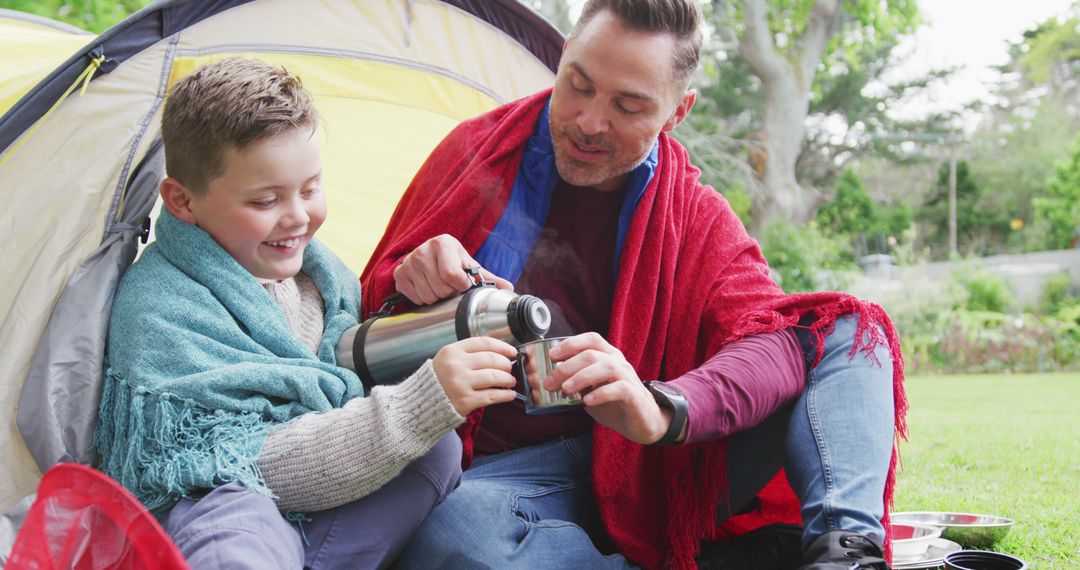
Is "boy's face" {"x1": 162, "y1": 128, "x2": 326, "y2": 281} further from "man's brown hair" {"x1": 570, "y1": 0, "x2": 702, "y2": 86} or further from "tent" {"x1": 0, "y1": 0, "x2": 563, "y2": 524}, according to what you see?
"man's brown hair" {"x1": 570, "y1": 0, "x2": 702, "y2": 86}

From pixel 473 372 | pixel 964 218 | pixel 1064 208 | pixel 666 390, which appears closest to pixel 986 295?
pixel 1064 208

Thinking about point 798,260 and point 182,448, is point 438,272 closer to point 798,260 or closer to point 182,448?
point 182,448

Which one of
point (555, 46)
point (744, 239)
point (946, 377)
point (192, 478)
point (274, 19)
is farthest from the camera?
point (946, 377)

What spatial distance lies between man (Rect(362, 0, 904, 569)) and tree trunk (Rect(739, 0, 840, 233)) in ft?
38.0

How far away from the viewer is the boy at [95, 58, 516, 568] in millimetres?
1478

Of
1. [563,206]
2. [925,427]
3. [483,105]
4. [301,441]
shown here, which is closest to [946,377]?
[925,427]

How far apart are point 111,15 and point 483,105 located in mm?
4915

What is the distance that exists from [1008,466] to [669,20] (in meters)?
2.72

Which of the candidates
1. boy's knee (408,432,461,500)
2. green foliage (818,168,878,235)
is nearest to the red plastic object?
boy's knee (408,432,461,500)

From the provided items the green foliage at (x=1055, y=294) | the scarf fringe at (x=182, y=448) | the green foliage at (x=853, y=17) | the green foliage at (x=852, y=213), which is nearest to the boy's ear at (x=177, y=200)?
the scarf fringe at (x=182, y=448)

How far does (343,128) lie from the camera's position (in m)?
3.12

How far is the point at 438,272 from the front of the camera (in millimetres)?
1791

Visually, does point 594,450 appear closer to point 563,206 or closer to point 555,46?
point 563,206

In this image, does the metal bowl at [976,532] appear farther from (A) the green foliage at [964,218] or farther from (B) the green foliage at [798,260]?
(A) the green foliage at [964,218]
